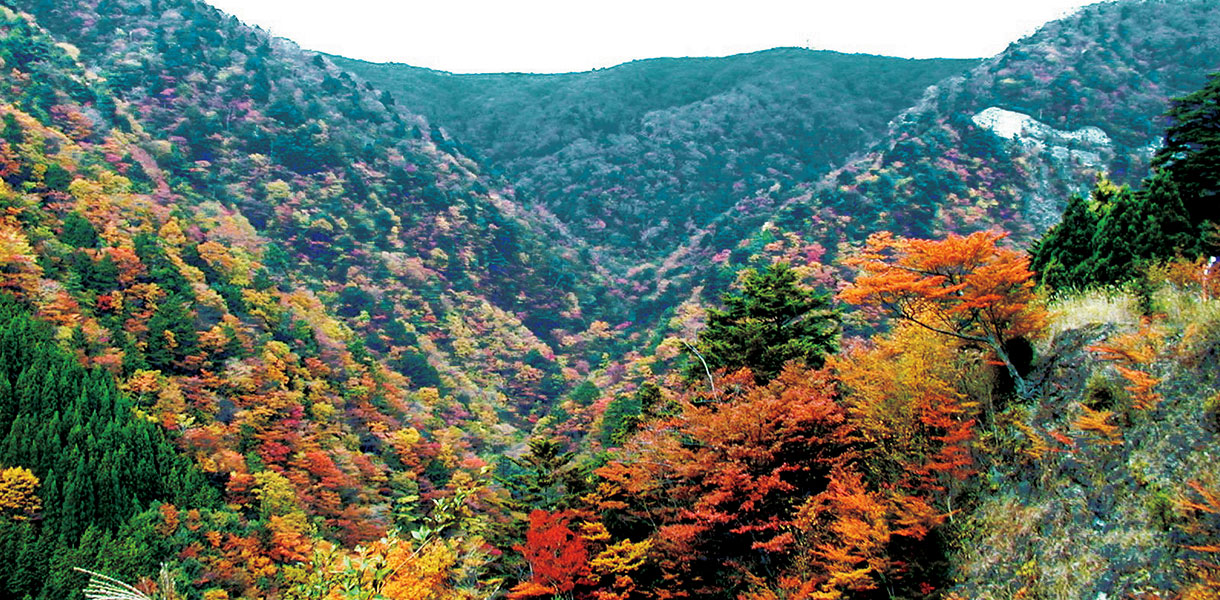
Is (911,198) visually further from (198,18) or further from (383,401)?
(198,18)

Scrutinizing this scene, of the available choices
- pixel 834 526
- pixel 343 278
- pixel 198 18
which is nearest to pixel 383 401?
pixel 343 278

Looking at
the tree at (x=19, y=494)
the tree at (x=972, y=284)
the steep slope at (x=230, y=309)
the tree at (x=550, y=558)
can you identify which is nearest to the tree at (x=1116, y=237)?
the tree at (x=972, y=284)

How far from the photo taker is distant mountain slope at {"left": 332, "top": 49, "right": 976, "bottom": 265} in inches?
5251

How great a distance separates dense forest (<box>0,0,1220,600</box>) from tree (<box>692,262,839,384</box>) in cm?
21

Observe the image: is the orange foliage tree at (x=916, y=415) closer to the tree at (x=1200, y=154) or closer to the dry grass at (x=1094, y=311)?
the dry grass at (x=1094, y=311)

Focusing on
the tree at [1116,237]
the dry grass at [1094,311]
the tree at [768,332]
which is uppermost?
the tree at [1116,237]

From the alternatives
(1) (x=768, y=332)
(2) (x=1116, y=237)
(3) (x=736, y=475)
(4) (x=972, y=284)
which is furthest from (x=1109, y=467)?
(1) (x=768, y=332)

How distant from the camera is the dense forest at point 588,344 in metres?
15.3

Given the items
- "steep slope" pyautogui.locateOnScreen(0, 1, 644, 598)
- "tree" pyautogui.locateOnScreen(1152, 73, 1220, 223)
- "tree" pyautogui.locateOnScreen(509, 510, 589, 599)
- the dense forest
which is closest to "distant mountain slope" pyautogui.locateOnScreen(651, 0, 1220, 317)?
the dense forest

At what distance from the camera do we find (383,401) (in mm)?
57594

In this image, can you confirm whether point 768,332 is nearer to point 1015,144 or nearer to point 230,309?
point 230,309

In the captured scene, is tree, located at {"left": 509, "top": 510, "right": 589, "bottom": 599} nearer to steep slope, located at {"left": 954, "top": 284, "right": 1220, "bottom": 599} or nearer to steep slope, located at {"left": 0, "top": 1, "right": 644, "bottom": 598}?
steep slope, located at {"left": 0, "top": 1, "right": 644, "bottom": 598}

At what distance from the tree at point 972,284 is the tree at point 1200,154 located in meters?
4.38

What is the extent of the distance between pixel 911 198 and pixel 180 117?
9380cm
